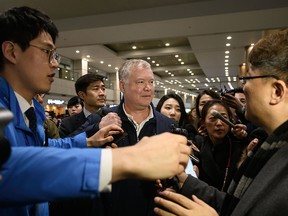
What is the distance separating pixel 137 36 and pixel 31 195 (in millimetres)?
9476

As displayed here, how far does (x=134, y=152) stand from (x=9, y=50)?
96cm

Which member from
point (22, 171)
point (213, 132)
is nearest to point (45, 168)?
point (22, 171)

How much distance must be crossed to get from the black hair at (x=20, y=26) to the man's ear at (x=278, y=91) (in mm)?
1227

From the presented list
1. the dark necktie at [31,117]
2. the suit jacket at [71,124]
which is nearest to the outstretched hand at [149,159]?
the dark necktie at [31,117]

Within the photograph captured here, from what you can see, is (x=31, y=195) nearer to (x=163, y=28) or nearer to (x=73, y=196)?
(x=73, y=196)

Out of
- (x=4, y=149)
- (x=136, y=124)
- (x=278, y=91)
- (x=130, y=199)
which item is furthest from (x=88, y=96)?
(x=4, y=149)

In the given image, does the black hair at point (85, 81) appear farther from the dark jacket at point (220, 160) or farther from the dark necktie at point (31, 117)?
the dark necktie at point (31, 117)

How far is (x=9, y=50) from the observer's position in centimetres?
128

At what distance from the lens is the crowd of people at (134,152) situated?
2.20ft

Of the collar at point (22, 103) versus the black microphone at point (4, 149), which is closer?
the black microphone at point (4, 149)

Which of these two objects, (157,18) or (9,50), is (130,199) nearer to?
(9,50)

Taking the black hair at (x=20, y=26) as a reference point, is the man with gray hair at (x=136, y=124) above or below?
below

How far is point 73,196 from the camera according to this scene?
26.3 inches

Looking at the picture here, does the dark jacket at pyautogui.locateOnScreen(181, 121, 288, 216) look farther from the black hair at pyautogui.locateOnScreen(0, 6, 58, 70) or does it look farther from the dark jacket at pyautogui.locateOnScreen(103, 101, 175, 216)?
the black hair at pyautogui.locateOnScreen(0, 6, 58, 70)
